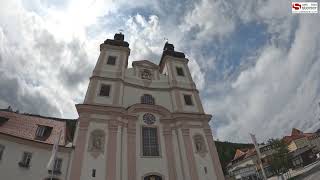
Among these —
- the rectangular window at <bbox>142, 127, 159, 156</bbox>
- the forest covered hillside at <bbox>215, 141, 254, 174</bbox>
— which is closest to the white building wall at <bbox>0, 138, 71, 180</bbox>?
the rectangular window at <bbox>142, 127, 159, 156</bbox>

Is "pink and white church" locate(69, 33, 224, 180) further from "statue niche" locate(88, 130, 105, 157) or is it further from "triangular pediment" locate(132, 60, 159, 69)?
"triangular pediment" locate(132, 60, 159, 69)

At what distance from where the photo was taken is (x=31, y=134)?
851 inches

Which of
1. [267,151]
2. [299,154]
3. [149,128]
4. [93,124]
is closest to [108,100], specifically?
[93,124]

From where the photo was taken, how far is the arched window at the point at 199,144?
2476cm

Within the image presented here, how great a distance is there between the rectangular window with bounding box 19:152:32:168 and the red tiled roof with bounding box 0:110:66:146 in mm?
1469

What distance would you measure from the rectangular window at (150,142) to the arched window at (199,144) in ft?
13.8

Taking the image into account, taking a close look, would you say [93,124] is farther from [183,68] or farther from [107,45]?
[183,68]

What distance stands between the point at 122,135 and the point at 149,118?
376 cm

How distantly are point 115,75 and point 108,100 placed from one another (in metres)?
3.98

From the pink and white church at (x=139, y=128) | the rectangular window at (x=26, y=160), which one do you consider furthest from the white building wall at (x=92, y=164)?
the rectangular window at (x=26, y=160)

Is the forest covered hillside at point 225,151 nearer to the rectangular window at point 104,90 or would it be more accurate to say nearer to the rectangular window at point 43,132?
the rectangular window at point 104,90

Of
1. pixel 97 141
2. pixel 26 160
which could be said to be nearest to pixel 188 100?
pixel 97 141

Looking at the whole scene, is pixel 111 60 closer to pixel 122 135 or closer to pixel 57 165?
pixel 122 135

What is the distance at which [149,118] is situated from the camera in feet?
84.9
